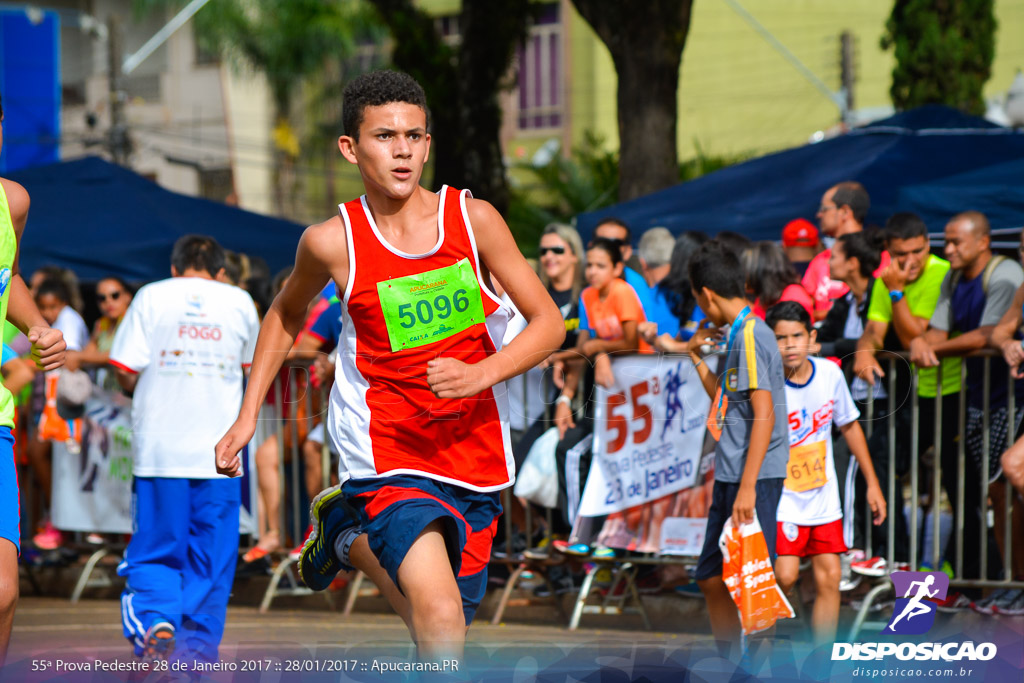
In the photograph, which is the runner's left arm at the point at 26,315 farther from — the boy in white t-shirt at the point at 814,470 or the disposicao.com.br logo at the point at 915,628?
the boy in white t-shirt at the point at 814,470

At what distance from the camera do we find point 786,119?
28266 millimetres

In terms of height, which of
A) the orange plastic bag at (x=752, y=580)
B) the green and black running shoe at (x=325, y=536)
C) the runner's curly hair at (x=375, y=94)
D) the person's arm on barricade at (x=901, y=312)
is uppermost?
the runner's curly hair at (x=375, y=94)

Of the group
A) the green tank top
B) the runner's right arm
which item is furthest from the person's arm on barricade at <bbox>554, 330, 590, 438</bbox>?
the green tank top

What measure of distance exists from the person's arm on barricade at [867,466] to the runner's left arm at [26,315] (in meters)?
3.70

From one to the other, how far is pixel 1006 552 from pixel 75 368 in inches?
225

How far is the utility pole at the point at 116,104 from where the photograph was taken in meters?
25.0

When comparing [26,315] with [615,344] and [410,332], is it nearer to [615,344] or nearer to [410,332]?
[410,332]

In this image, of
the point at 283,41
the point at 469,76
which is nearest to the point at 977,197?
the point at 469,76

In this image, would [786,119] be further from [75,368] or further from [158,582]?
[158,582]

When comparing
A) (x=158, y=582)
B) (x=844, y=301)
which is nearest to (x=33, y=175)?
(x=158, y=582)

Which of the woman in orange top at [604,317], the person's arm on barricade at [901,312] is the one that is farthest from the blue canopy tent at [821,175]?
the person's arm on barricade at [901,312]

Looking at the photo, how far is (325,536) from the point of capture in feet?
13.9

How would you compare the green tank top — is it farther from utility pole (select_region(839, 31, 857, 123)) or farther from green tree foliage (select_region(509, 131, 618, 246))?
utility pole (select_region(839, 31, 857, 123))

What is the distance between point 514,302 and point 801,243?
4.51 metres
